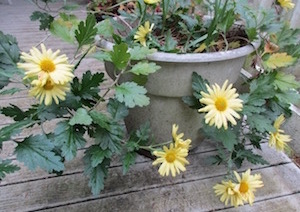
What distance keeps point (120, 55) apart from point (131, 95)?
11 cm

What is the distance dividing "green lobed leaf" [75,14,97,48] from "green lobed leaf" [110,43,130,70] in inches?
2.7

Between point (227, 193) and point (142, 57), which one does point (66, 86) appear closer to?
point (142, 57)

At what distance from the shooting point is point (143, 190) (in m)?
0.98

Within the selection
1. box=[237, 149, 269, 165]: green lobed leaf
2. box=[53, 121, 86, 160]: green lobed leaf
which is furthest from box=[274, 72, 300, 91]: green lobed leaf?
box=[53, 121, 86, 160]: green lobed leaf

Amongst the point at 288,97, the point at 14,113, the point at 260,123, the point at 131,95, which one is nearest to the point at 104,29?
the point at 131,95

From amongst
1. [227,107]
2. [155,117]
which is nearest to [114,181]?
[155,117]

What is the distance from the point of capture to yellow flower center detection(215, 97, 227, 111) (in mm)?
699

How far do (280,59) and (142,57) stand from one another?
513 millimetres

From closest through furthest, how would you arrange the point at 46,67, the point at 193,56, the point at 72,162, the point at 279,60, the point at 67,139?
the point at 46,67
the point at 67,139
the point at 193,56
the point at 279,60
the point at 72,162

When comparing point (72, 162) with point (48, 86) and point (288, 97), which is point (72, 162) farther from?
point (288, 97)

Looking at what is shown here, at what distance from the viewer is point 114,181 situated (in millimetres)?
1006

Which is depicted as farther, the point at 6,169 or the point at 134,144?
the point at 134,144

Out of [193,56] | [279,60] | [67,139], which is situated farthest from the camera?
[279,60]

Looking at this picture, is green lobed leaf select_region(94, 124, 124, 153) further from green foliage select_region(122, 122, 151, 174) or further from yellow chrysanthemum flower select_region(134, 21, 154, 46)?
yellow chrysanthemum flower select_region(134, 21, 154, 46)
